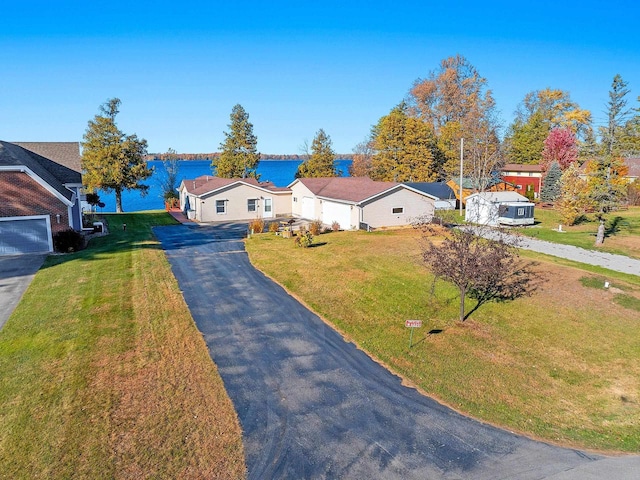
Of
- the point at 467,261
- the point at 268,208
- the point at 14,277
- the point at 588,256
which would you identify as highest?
the point at 268,208

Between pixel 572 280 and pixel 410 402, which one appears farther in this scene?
pixel 572 280

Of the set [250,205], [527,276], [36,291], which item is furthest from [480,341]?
[250,205]

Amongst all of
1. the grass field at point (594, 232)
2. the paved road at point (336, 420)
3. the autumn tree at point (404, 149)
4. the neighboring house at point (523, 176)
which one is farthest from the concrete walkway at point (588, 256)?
the neighboring house at point (523, 176)

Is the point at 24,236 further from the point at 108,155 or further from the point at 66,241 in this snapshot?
the point at 108,155

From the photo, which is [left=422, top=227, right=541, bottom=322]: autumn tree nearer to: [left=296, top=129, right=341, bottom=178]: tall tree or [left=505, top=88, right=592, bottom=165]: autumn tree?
[left=296, top=129, right=341, bottom=178]: tall tree

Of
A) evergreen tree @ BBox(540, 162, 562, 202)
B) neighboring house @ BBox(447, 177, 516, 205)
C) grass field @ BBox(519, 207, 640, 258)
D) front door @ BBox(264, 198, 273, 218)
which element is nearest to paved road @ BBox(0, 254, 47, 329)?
front door @ BBox(264, 198, 273, 218)

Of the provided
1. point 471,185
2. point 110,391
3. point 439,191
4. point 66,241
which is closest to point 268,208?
point 439,191

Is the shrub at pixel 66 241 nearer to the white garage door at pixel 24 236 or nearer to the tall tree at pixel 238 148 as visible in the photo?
the white garage door at pixel 24 236

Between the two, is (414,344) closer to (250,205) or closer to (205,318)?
(205,318)
